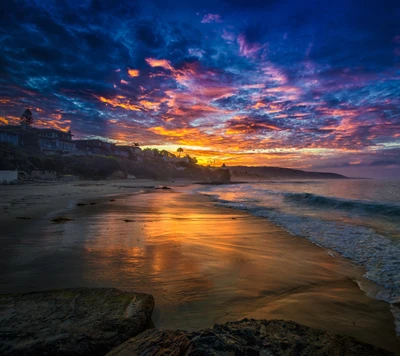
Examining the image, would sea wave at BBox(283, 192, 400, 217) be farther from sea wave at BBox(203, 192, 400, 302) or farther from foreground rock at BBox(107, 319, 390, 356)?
foreground rock at BBox(107, 319, 390, 356)

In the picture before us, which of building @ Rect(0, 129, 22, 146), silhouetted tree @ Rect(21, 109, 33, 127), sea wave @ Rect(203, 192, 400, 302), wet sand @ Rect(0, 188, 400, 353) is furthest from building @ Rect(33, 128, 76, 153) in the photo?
sea wave @ Rect(203, 192, 400, 302)

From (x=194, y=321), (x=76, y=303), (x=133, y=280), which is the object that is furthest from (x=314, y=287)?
(x=76, y=303)

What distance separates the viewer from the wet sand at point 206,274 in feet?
9.50

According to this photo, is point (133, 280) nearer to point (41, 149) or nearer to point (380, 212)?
point (380, 212)

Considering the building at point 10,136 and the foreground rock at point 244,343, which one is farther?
the building at point 10,136

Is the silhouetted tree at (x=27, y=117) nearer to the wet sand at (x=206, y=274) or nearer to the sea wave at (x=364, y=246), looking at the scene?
the wet sand at (x=206, y=274)

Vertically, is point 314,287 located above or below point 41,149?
→ below

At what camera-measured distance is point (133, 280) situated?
383cm

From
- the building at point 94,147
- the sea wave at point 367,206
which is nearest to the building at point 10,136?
the building at point 94,147

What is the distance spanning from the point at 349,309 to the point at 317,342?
1509mm

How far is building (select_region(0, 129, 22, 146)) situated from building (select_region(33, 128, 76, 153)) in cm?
562

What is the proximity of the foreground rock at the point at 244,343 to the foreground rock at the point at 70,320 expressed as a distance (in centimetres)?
34

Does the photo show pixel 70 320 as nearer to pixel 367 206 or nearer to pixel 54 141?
pixel 367 206

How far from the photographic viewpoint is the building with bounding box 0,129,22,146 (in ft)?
184
